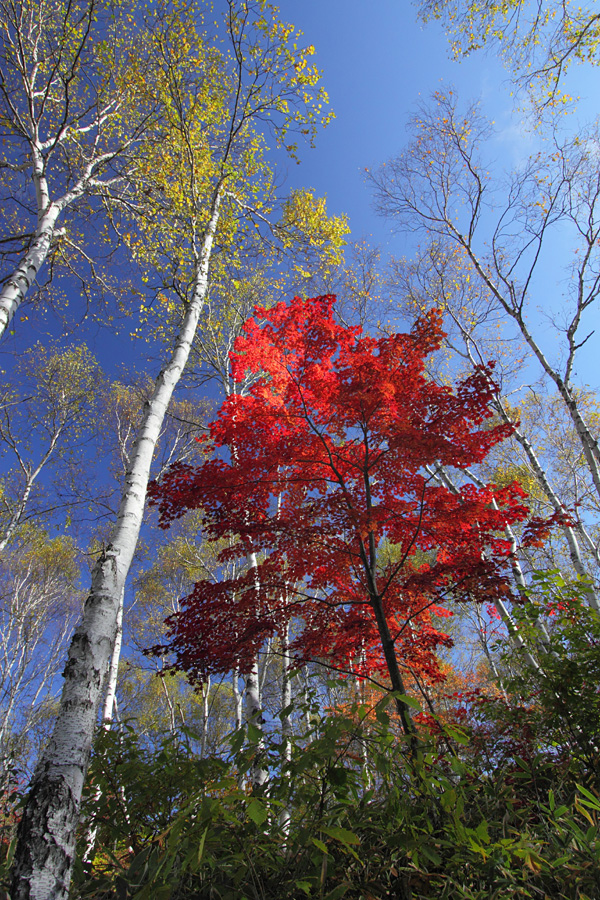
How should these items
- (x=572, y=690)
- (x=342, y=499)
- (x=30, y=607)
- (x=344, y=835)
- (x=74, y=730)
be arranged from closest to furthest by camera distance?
(x=344, y=835)
(x=74, y=730)
(x=572, y=690)
(x=342, y=499)
(x=30, y=607)

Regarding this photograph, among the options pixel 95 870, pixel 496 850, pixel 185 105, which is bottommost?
pixel 95 870

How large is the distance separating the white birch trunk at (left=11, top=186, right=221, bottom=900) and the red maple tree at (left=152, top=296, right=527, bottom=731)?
0.95m

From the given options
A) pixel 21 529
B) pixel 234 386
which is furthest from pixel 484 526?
pixel 21 529

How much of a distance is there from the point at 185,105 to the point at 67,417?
24.7 ft

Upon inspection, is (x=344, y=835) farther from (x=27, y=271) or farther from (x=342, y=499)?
(x=27, y=271)

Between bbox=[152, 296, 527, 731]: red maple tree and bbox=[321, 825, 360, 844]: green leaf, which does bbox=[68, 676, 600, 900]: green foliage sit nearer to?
bbox=[321, 825, 360, 844]: green leaf

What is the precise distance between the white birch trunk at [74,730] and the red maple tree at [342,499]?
95cm

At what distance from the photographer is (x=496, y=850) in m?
1.29

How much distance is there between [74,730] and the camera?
2.04 m

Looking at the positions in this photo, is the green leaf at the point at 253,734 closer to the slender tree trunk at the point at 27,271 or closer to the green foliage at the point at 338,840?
the green foliage at the point at 338,840

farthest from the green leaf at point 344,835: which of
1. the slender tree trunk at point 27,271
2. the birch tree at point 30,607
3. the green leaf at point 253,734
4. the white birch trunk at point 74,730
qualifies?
the birch tree at point 30,607

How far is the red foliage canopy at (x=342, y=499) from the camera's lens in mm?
3824

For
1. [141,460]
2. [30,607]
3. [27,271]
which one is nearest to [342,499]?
[141,460]

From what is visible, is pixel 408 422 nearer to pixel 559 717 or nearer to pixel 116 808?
pixel 559 717
